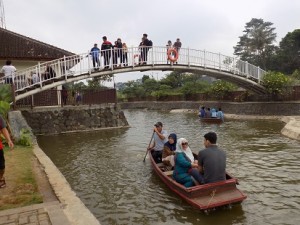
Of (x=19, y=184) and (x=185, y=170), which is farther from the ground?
(x=185, y=170)

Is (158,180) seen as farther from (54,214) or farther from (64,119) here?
(64,119)

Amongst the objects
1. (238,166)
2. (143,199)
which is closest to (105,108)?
(238,166)

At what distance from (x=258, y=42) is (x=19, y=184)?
→ 60.9 m

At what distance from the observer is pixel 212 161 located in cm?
673

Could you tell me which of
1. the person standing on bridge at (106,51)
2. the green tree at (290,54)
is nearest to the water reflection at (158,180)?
the person standing on bridge at (106,51)

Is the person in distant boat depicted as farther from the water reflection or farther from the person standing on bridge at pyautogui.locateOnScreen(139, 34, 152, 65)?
the person standing on bridge at pyautogui.locateOnScreen(139, 34, 152, 65)

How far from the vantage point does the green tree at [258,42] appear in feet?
198

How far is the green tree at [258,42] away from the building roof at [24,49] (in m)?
44.4

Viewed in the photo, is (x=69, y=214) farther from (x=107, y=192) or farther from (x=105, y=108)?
(x=105, y=108)

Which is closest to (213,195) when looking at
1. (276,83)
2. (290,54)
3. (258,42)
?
(276,83)

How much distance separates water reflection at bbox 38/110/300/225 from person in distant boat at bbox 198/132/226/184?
28.6 inches

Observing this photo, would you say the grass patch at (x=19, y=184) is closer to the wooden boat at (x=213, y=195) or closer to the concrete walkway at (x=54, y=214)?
the concrete walkway at (x=54, y=214)

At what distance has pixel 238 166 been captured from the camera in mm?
10852

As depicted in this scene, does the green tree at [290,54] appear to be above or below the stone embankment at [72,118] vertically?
above
